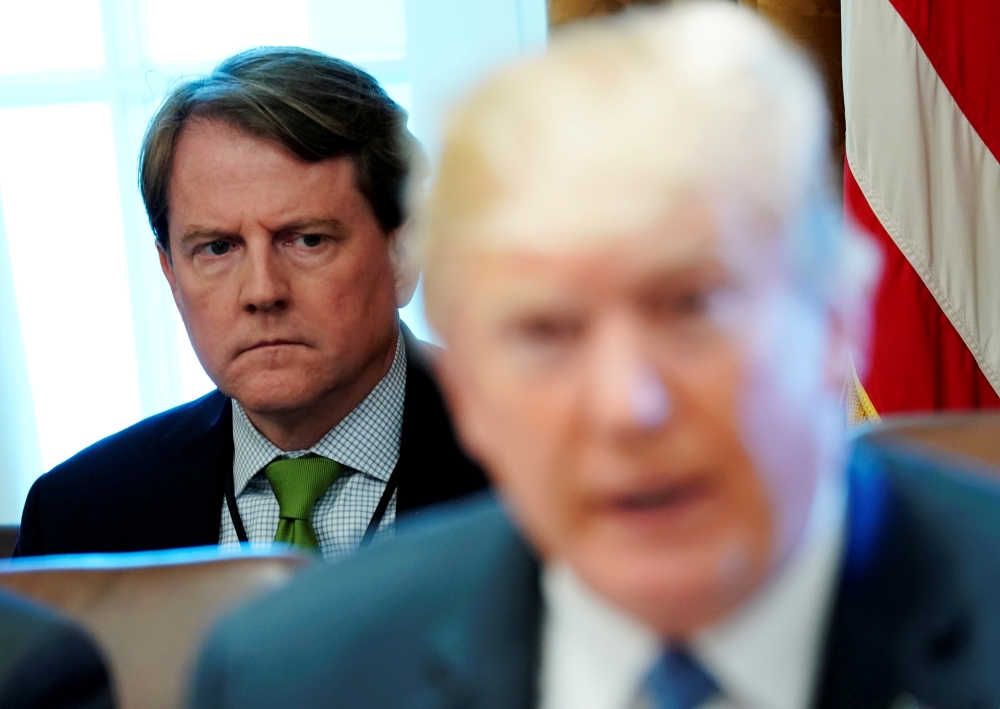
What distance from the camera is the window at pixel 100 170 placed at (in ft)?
12.5

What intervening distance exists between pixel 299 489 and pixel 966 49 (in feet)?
4.96

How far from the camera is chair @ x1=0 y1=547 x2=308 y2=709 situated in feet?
3.73

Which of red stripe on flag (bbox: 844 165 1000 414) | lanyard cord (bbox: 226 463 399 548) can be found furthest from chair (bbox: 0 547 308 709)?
red stripe on flag (bbox: 844 165 1000 414)

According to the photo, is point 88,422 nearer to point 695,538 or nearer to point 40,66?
point 40,66

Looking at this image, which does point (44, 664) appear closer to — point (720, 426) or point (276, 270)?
point (720, 426)

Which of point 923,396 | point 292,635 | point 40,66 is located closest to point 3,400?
point 40,66

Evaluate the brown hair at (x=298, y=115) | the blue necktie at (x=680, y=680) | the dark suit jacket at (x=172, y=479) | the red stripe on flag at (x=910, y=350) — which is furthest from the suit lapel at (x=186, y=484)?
the blue necktie at (x=680, y=680)

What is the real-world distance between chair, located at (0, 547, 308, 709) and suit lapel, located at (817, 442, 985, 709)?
66 cm

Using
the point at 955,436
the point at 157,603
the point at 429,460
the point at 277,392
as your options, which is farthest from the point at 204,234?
the point at 955,436

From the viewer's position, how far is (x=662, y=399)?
16.0 inches

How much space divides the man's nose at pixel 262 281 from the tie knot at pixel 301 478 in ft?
0.77

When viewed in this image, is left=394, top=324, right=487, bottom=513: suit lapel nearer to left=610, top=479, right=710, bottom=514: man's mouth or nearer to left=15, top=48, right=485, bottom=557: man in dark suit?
left=15, top=48, right=485, bottom=557: man in dark suit

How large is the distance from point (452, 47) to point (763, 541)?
11.4 ft

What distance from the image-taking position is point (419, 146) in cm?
49
